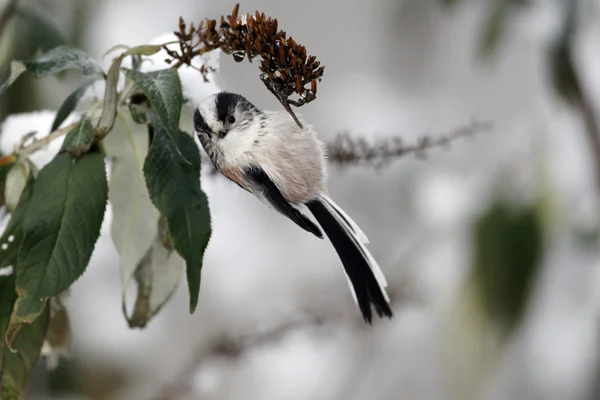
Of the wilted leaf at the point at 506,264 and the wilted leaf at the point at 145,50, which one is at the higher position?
the wilted leaf at the point at 145,50

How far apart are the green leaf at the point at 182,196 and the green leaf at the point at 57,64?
4cm

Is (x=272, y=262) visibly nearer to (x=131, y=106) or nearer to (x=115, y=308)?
(x=115, y=308)

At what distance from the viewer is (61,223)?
0.24 m

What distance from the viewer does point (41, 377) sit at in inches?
32.8

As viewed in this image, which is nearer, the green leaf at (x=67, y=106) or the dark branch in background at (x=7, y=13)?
the green leaf at (x=67, y=106)

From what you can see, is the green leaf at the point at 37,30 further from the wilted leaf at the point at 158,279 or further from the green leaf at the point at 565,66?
the green leaf at the point at 565,66

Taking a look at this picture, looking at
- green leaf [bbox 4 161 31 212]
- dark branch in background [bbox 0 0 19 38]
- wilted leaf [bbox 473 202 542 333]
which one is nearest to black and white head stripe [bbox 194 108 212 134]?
green leaf [bbox 4 161 31 212]

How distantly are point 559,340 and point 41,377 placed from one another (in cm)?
79

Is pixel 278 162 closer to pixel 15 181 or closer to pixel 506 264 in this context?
pixel 15 181

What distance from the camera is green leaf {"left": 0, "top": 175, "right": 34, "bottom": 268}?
27cm

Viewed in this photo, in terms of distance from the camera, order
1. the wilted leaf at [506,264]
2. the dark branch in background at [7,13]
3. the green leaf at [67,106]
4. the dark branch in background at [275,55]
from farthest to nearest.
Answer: the wilted leaf at [506,264]
the dark branch in background at [7,13]
the green leaf at [67,106]
the dark branch in background at [275,55]

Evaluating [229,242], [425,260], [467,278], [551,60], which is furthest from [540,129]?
[229,242]

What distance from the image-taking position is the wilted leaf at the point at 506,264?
2.57 ft

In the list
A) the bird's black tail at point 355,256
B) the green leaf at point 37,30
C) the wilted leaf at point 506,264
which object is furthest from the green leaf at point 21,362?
the wilted leaf at point 506,264
